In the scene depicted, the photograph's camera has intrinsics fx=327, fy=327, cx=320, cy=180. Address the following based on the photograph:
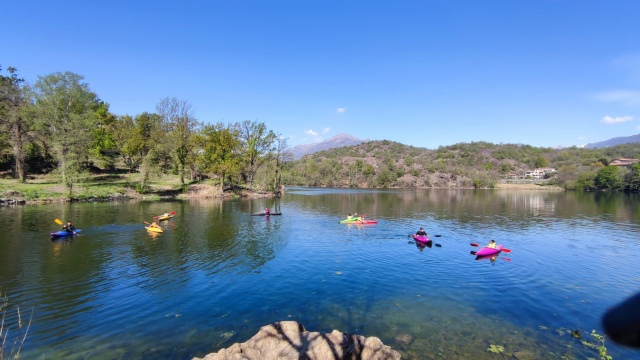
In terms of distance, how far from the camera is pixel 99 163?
7606cm

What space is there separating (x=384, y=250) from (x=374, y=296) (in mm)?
11441

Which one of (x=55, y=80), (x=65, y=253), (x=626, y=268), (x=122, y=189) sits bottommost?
(x=626, y=268)

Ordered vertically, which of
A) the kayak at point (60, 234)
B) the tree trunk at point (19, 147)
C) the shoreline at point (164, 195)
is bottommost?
the kayak at point (60, 234)

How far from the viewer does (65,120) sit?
60.9m

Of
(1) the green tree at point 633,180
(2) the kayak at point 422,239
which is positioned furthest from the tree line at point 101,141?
(1) the green tree at point 633,180

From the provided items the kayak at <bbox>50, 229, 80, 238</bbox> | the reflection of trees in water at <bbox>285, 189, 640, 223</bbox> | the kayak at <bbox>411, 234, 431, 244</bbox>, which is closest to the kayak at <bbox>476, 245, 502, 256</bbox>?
the kayak at <bbox>411, 234, 431, 244</bbox>

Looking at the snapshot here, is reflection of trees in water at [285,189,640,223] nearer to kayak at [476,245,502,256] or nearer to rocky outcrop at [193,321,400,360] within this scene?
kayak at [476,245,502,256]

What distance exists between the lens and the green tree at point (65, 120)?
5462cm

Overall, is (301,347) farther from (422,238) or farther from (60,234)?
(60,234)

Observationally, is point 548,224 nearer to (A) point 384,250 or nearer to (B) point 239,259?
(A) point 384,250

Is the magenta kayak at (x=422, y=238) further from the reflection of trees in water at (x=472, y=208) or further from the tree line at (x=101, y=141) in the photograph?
the tree line at (x=101, y=141)

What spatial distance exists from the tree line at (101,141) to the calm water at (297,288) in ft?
90.8

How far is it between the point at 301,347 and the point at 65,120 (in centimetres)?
7105

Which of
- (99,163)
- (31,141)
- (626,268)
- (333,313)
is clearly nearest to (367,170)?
(99,163)
